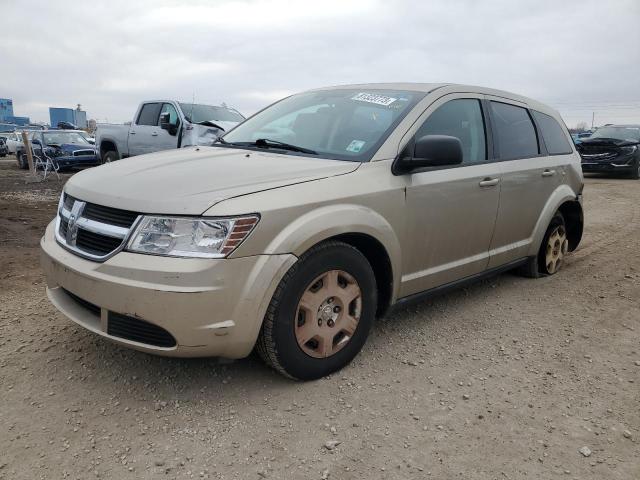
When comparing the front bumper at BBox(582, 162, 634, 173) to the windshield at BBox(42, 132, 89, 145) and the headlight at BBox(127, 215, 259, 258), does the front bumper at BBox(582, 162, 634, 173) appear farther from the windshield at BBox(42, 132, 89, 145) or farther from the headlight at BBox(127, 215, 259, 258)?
the windshield at BBox(42, 132, 89, 145)

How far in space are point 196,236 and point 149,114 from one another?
33.4ft

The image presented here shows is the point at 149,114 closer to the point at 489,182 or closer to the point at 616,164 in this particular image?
the point at 489,182

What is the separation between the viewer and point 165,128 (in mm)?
10172

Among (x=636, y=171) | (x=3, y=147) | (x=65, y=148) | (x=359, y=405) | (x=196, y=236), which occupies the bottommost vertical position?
(x=3, y=147)

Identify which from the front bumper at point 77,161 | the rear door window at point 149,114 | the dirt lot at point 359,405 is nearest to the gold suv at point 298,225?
the dirt lot at point 359,405

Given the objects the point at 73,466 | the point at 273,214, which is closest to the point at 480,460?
the point at 273,214

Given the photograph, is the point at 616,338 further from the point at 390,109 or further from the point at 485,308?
the point at 390,109

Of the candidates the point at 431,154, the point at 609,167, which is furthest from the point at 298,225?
the point at 609,167

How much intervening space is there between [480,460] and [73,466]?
1746 mm

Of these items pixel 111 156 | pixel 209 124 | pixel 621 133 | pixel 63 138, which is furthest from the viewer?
pixel 63 138

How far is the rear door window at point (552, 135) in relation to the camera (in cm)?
472

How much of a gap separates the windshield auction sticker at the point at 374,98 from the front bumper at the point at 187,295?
1.48 m

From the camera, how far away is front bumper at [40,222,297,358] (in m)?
2.40

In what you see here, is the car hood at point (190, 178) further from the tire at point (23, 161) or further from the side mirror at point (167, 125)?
the tire at point (23, 161)
